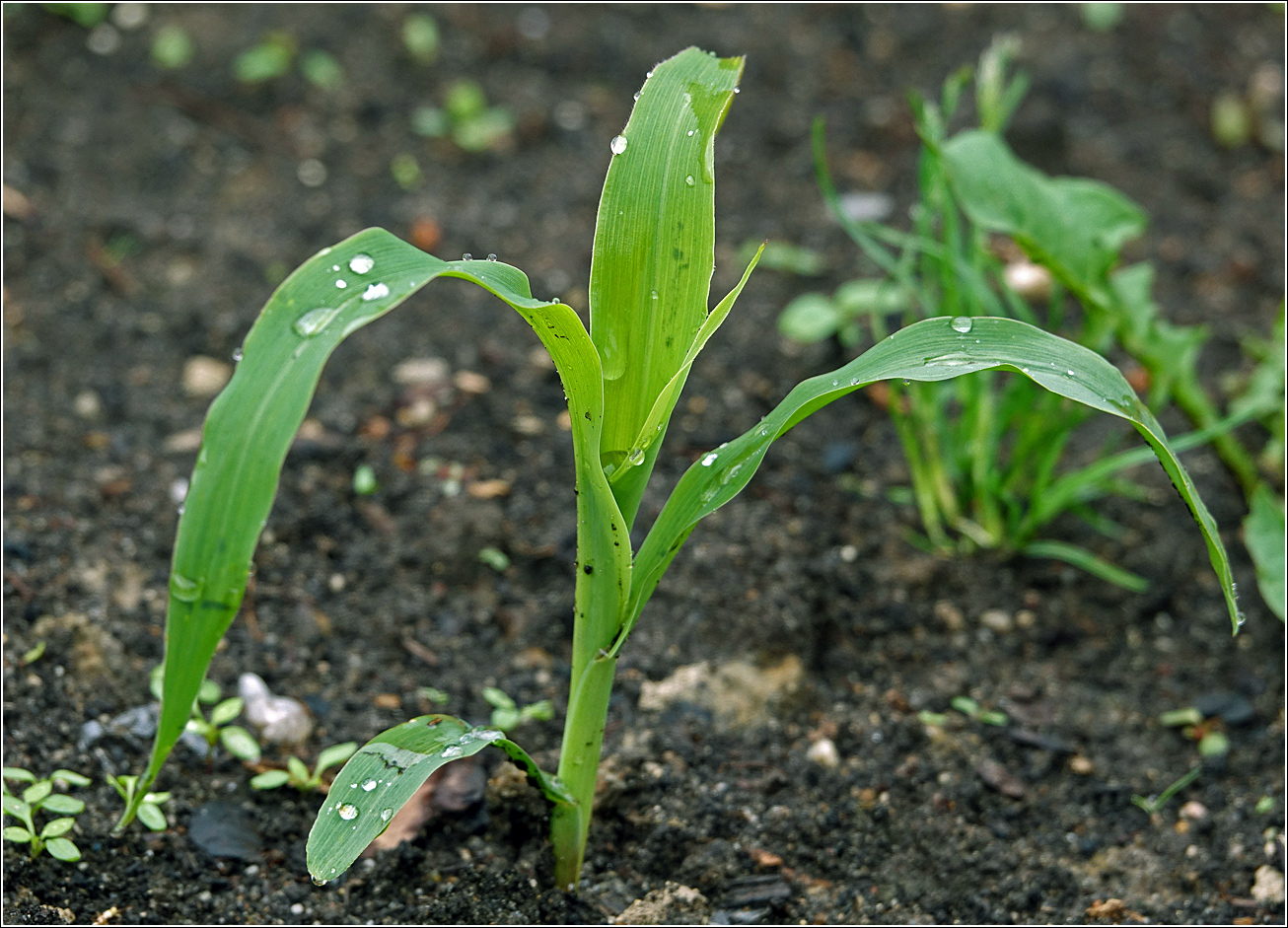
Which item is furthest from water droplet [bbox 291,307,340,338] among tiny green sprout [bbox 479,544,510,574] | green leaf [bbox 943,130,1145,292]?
green leaf [bbox 943,130,1145,292]

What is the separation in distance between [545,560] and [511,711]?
285 millimetres

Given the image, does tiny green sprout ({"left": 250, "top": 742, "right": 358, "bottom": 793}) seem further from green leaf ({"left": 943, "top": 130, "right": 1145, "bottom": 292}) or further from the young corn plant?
green leaf ({"left": 943, "top": 130, "right": 1145, "bottom": 292})

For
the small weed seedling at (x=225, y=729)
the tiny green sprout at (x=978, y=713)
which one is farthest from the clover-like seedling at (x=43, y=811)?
the tiny green sprout at (x=978, y=713)

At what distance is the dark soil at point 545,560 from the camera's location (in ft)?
4.07

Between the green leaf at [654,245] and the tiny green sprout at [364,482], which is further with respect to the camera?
the tiny green sprout at [364,482]

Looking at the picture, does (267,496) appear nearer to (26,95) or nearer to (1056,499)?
(1056,499)

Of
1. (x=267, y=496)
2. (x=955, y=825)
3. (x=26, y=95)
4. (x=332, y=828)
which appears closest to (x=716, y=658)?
(x=955, y=825)

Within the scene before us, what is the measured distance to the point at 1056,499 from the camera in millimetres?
1541

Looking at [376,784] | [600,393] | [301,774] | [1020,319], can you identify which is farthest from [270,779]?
[1020,319]

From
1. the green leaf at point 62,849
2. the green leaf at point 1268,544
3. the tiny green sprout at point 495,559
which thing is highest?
the green leaf at point 1268,544

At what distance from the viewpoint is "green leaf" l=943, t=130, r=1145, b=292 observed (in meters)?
1.42

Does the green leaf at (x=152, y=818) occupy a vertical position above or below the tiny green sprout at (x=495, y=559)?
below

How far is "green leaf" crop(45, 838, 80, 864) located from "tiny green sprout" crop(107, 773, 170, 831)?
66mm

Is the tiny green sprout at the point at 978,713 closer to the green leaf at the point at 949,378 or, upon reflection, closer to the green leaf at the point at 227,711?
the green leaf at the point at 949,378
